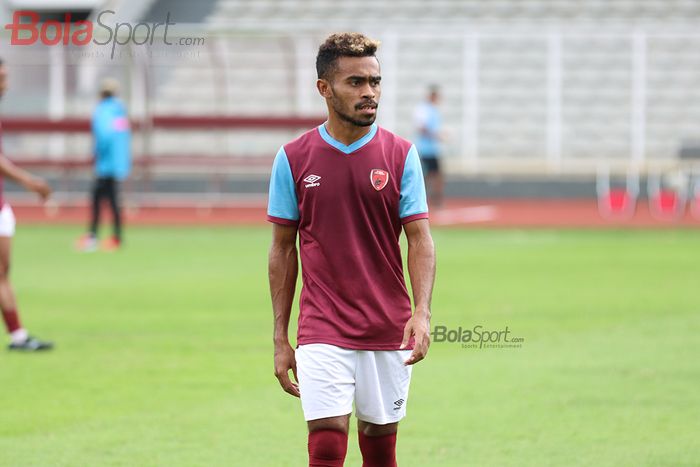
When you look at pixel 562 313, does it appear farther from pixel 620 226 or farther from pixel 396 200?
pixel 620 226

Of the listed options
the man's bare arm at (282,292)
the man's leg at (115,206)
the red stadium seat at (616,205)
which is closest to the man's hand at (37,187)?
the man's bare arm at (282,292)

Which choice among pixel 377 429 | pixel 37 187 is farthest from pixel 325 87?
pixel 37 187

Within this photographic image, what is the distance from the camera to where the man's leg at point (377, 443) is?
5.38 meters

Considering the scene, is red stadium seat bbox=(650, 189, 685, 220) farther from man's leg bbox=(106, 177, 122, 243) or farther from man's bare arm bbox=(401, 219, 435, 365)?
man's bare arm bbox=(401, 219, 435, 365)

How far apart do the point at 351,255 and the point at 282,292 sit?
37 centimetres

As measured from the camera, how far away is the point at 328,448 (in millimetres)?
5141

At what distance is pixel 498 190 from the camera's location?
29.9 metres

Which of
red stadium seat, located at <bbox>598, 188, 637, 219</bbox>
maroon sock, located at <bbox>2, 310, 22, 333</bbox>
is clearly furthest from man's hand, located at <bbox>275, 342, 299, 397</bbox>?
red stadium seat, located at <bbox>598, 188, 637, 219</bbox>

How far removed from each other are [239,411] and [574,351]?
11.4ft

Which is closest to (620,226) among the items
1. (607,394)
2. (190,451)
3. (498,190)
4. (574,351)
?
(498,190)

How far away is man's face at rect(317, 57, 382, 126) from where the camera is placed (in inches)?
204

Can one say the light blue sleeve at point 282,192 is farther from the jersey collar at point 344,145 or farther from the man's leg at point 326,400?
the man's leg at point 326,400

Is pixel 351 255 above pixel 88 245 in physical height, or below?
above

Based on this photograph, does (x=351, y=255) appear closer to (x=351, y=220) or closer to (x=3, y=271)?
(x=351, y=220)
